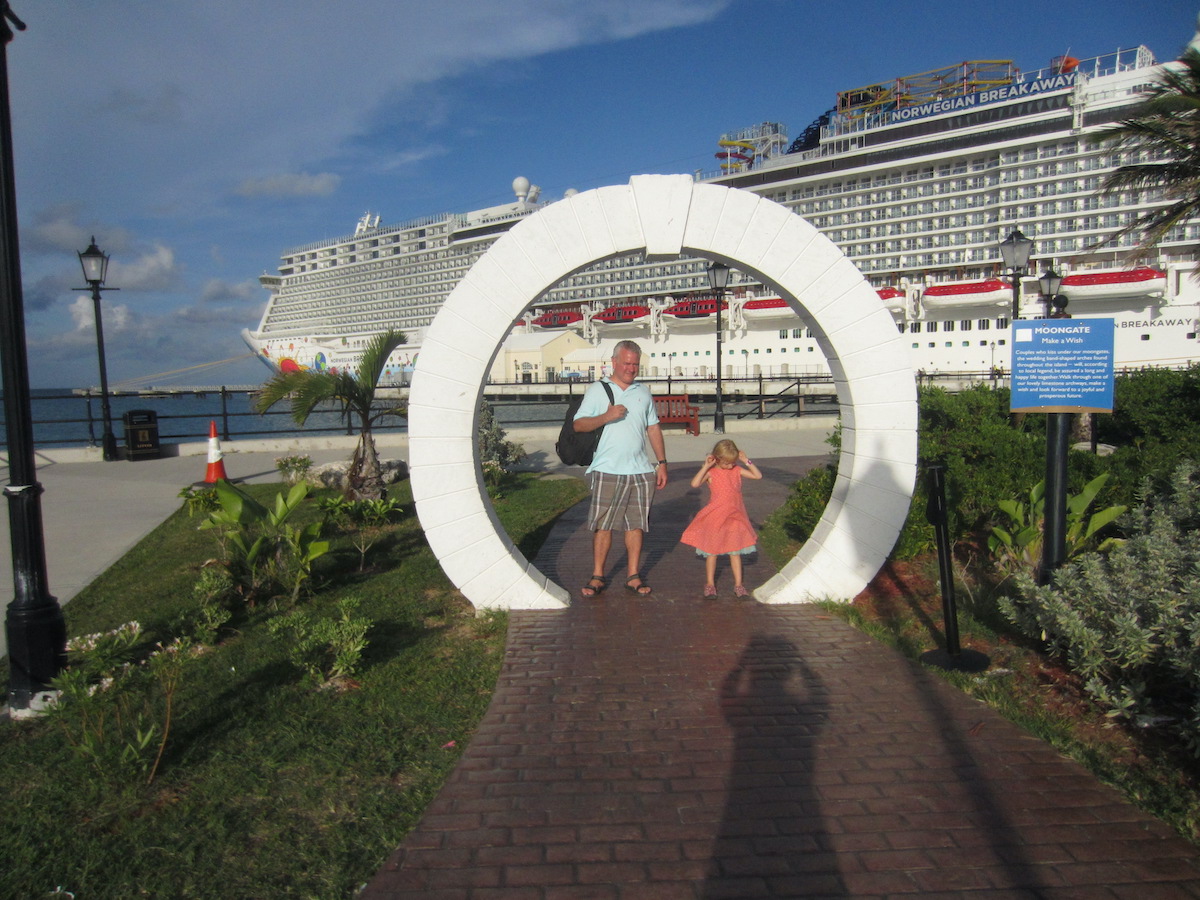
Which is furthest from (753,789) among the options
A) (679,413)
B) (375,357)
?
(679,413)

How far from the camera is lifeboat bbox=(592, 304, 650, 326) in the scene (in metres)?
46.8

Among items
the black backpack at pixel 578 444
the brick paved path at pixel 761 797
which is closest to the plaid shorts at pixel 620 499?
the black backpack at pixel 578 444

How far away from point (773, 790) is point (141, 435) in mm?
13882

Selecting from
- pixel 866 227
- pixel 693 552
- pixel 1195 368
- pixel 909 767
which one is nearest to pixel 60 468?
pixel 693 552

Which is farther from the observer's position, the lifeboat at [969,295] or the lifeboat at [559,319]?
the lifeboat at [559,319]

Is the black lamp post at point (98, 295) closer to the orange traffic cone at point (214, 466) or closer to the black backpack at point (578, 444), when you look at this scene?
the orange traffic cone at point (214, 466)

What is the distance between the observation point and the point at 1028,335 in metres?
4.59

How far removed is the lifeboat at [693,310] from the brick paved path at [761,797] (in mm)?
39638

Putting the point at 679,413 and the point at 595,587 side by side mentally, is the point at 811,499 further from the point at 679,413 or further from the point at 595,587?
the point at 679,413

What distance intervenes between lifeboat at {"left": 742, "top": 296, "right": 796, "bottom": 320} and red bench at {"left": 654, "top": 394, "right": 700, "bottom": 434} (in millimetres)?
23466

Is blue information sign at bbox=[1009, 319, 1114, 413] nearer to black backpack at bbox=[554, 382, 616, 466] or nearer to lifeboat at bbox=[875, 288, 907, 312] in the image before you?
black backpack at bbox=[554, 382, 616, 466]

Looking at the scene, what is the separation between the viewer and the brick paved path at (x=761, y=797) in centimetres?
242

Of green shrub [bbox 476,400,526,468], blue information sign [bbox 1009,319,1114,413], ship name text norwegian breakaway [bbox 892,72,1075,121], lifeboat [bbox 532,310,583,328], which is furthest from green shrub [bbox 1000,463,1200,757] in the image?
lifeboat [bbox 532,310,583,328]

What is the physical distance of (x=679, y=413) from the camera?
18.5 m
